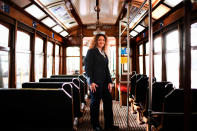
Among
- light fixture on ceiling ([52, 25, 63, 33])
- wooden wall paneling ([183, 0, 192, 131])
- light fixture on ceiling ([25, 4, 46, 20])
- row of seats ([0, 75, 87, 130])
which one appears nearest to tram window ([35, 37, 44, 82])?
light fixture on ceiling ([25, 4, 46, 20])

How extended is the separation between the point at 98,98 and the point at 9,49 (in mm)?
2041

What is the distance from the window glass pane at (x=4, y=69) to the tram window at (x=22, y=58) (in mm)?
325

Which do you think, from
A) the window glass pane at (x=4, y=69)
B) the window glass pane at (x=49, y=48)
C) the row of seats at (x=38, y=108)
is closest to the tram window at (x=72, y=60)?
the window glass pane at (x=49, y=48)

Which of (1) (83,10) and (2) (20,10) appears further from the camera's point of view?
(1) (83,10)

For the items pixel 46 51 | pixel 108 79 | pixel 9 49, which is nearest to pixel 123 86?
pixel 108 79

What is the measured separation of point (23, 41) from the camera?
11.3 ft

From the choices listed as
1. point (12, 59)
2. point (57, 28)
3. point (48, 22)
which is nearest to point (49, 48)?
point (57, 28)

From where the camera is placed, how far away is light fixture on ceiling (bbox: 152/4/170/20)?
3289 mm

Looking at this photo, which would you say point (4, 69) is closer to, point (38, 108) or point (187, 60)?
point (38, 108)

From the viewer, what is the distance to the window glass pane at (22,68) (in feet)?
10.6

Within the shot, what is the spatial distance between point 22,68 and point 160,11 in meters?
3.62

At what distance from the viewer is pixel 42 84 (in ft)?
7.26

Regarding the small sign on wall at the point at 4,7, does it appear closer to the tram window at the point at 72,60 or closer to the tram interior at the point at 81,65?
the tram interior at the point at 81,65

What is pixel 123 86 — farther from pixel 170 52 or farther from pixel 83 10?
pixel 83 10
